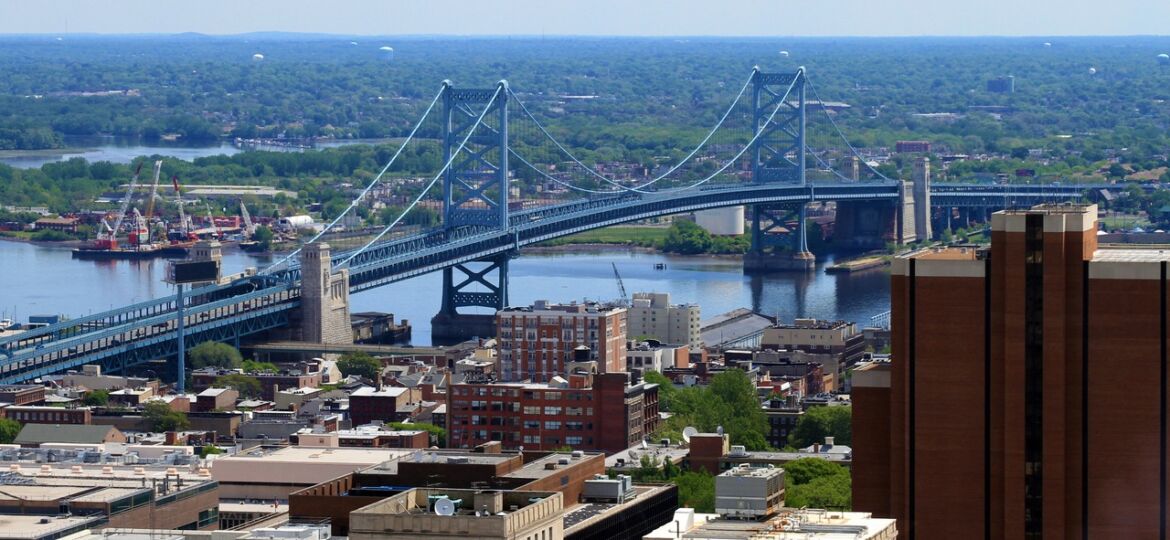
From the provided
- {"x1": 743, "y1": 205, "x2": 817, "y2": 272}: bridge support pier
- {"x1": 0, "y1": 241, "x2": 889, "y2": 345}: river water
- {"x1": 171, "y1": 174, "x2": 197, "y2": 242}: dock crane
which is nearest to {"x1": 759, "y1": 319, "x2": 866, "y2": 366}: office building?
{"x1": 0, "y1": 241, "x2": 889, "y2": 345}: river water

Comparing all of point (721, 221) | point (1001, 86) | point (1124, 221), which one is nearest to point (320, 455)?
point (1124, 221)

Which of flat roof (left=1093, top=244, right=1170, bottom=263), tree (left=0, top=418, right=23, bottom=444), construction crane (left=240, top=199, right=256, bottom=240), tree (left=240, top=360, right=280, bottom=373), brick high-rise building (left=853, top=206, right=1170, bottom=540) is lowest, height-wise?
construction crane (left=240, top=199, right=256, bottom=240)

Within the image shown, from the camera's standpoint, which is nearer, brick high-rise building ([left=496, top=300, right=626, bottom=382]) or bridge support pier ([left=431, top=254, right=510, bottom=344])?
brick high-rise building ([left=496, top=300, right=626, bottom=382])

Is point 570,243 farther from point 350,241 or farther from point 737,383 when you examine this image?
point 737,383

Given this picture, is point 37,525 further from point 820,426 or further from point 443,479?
point 820,426

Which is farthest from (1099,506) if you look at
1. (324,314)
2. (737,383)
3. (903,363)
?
(324,314)

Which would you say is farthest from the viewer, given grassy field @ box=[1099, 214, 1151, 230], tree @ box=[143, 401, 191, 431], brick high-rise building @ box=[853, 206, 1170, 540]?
grassy field @ box=[1099, 214, 1151, 230]

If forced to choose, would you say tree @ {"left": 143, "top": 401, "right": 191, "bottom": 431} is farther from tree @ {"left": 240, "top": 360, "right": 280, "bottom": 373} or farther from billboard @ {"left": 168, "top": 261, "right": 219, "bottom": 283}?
billboard @ {"left": 168, "top": 261, "right": 219, "bottom": 283}
